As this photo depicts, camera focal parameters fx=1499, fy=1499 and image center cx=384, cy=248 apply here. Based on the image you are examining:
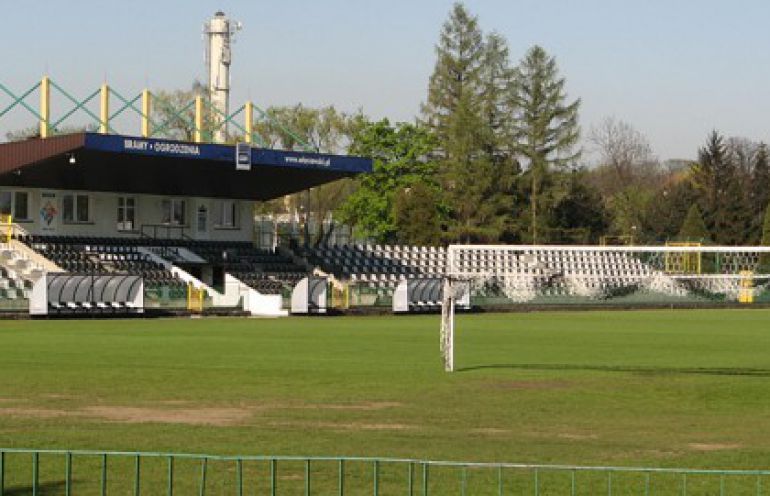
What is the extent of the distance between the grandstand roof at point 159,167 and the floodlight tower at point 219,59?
24842 millimetres

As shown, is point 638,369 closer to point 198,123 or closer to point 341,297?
point 341,297

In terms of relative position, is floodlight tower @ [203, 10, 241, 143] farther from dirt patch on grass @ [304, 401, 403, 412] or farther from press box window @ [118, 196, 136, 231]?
dirt patch on grass @ [304, 401, 403, 412]

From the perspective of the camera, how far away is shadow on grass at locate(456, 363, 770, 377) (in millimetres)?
30812

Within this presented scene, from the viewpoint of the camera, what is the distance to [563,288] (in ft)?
212

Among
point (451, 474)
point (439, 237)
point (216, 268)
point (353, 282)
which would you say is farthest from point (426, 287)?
point (451, 474)

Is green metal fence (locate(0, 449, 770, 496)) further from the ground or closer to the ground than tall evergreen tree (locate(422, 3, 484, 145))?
closer to the ground

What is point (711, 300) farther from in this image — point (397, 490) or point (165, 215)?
point (397, 490)

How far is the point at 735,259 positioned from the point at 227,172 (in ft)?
90.0

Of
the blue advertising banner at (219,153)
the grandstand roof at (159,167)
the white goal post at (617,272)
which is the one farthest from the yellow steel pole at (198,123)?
the white goal post at (617,272)

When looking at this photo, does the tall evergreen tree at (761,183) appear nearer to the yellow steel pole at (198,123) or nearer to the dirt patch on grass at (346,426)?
the yellow steel pole at (198,123)

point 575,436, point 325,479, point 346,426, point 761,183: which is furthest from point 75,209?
point 761,183

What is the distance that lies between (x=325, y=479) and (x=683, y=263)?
6444 centimetres

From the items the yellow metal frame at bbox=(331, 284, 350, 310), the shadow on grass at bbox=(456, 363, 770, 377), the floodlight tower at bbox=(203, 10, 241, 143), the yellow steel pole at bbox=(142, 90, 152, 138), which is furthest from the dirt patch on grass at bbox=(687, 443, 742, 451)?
the floodlight tower at bbox=(203, 10, 241, 143)

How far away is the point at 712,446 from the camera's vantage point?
59.3 feet
